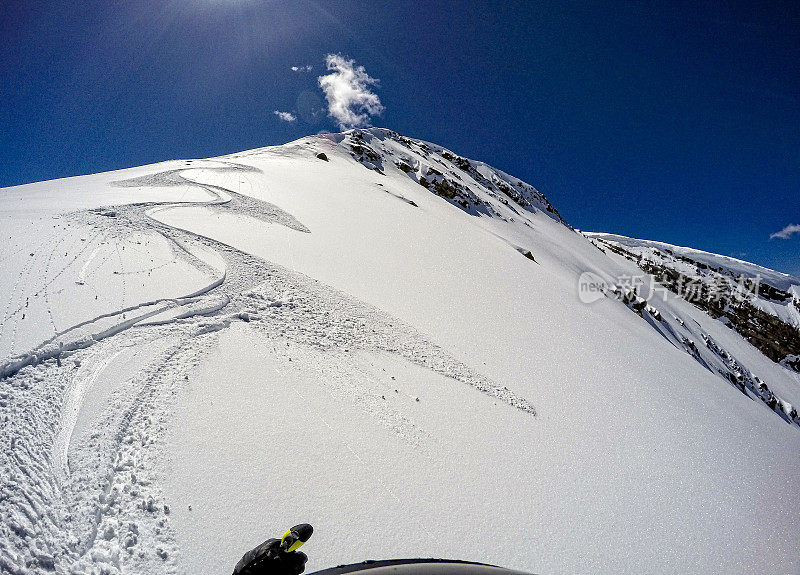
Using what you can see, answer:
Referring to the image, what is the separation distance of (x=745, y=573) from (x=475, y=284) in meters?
5.82

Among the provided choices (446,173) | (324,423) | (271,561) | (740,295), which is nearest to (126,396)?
(324,423)

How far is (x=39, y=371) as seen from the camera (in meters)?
2.80

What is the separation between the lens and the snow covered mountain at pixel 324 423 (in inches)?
86.0

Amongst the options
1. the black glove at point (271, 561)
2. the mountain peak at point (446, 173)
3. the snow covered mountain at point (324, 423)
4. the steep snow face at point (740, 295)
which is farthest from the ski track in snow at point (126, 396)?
the steep snow face at point (740, 295)

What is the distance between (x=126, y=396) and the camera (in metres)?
2.83

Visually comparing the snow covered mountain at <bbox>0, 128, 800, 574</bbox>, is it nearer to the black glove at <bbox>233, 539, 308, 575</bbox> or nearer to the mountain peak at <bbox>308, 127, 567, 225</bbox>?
the black glove at <bbox>233, 539, 308, 575</bbox>

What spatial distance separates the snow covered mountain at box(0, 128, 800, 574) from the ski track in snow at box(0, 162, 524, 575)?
0.05 ft

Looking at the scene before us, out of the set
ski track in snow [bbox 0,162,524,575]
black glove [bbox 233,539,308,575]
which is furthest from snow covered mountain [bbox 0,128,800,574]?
black glove [bbox 233,539,308,575]

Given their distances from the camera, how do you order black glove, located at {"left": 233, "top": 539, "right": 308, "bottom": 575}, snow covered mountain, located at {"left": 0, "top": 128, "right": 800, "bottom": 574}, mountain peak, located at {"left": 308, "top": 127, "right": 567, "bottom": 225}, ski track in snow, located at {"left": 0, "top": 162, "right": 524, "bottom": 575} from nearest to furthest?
black glove, located at {"left": 233, "top": 539, "right": 308, "bottom": 575} → ski track in snow, located at {"left": 0, "top": 162, "right": 524, "bottom": 575} → snow covered mountain, located at {"left": 0, "top": 128, "right": 800, "bottom": 574} → mountain peak, located at {"left": 308, "top": 127, "right": 567, "bottom": 225}

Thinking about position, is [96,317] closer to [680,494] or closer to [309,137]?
[680,494]

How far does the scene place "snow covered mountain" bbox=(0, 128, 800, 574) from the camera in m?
2.19

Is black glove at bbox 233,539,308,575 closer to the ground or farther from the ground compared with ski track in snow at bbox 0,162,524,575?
closer to the ground

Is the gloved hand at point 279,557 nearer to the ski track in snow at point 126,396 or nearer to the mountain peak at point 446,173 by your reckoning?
the ski track in snow at point 126,396

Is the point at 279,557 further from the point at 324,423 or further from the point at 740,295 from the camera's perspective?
the point at 740,295
